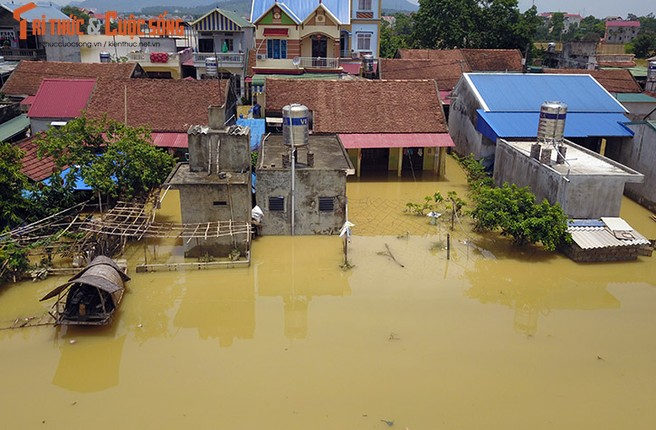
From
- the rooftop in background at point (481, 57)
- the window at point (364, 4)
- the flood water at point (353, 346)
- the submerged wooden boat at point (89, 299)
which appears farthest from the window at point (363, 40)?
the submerged wooden boat at point (89, 299)

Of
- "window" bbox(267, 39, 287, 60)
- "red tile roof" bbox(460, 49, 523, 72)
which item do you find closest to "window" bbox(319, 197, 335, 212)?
"window" bbox(267, 39, 287, 60)

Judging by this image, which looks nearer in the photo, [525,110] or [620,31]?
[525,110]

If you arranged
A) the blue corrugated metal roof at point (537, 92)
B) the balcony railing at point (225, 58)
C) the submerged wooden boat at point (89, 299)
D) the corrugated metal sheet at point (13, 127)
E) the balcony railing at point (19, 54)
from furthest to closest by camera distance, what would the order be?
the balcony railing at point (225, 58) → the balcony railing at point (19, 54) → the blue corrugated metal roof at point (537, 92) → the corrugated metal sheet at point (13, 127) → the submerged wooden boat at point (89, 299)

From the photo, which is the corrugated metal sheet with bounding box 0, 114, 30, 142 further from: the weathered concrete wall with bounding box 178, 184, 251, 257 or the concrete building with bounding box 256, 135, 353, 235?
the concrete building with bounding box 256, 135, 353, 235

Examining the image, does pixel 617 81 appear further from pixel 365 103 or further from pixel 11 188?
pixel 11 188

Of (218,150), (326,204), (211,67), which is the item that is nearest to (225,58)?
(211,67)

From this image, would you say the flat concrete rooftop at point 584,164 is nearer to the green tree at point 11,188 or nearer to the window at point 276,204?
the window at point 276,204
